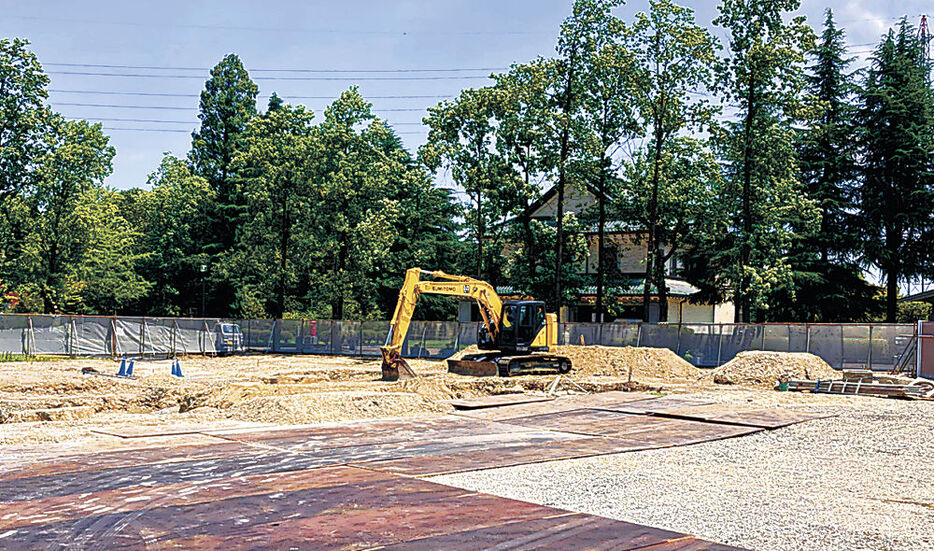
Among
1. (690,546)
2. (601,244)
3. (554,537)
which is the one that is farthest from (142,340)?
(690,546)

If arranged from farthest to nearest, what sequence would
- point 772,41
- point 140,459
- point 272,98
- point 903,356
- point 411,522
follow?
point 272,98 → point 772,41 → point 903,356 → point 140,459 → point 411,522

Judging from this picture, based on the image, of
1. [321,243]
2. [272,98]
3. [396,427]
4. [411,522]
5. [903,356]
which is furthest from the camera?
[272,98]

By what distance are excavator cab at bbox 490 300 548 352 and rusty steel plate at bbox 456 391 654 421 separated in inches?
179

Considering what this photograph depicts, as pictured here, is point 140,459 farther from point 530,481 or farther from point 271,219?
point 271,219

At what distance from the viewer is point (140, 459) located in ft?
43.8

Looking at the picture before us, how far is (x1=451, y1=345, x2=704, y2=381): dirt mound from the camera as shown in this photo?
3253cm

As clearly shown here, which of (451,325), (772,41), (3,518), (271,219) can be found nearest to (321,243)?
(271,219)

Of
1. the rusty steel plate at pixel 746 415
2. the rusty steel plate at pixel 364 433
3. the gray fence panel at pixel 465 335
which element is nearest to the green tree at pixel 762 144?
the gray fence panel at pixel 465 335

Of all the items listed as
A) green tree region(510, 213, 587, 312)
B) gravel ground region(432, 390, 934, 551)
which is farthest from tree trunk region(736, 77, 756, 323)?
gravel ground region(432, 390, 934, 551)

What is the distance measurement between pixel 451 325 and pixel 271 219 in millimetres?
16187

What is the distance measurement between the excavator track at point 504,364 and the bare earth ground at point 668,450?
0.90m

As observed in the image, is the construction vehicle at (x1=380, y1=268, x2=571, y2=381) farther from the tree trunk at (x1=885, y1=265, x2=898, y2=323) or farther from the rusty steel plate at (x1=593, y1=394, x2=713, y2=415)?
the tree trunk at (x1=885, y1=265, x2=898, y2=323)

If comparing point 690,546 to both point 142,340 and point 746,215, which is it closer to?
point 746,215

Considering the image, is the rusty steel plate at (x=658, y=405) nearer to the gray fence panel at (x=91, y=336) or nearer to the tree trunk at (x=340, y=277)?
the gray fence panel at (x=91, y=336)
